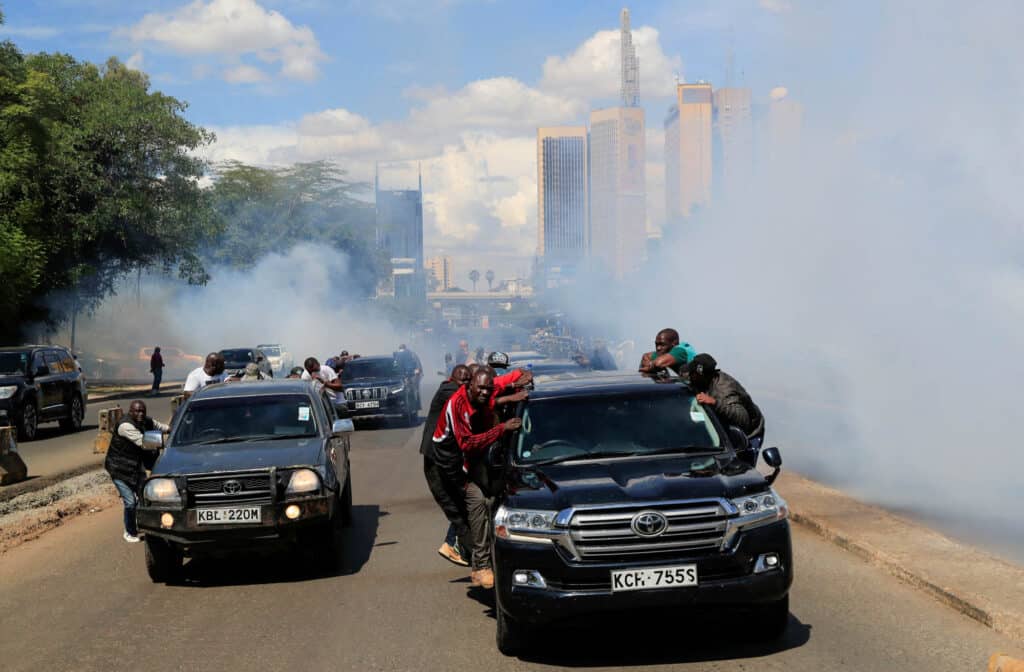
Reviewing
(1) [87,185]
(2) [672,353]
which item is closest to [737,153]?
(1) [87,185]

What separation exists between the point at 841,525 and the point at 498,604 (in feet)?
16.9

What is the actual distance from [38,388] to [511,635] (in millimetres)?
20421

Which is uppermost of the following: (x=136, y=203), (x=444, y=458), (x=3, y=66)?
(x=3, y=66)

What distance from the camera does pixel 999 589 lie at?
27.3 feet

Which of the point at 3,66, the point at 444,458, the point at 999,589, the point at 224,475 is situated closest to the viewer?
the point at 999,589

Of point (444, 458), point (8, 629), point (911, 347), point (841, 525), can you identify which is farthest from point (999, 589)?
point (911, 347)

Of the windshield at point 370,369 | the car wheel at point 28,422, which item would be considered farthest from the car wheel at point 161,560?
the windshield at point 370,369

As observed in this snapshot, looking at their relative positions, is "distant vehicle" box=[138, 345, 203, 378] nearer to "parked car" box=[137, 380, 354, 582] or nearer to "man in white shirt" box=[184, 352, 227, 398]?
"man in white shirt" box=[184, 352, 227, 398]

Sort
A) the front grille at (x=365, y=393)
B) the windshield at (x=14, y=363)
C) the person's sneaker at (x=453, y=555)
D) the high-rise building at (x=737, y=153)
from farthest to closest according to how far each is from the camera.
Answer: the high-rise building at (x=737, y=153), the front grille at (x=365, y=393), the windshield at (x=14, y=363), the person's sneaker at (x=453, y=555)

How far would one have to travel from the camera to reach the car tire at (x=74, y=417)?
89.5ft

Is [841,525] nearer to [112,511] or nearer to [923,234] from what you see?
[112,511]

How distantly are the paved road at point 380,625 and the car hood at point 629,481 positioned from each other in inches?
29.0

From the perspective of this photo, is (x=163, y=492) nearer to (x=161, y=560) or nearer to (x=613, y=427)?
(x=161, y=560)

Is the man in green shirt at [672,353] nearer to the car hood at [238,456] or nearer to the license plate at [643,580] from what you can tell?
the car hood at [238,456]
